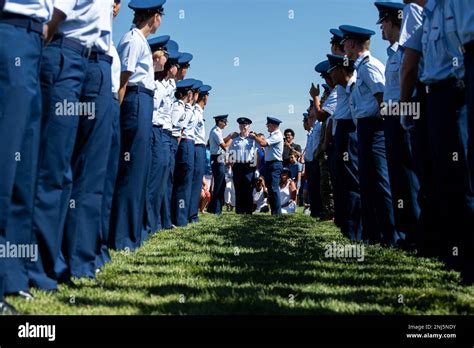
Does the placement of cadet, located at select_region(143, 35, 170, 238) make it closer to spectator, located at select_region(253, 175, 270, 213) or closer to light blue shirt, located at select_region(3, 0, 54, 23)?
light blue shirt, located at select_region(3, 0, 54, 23)

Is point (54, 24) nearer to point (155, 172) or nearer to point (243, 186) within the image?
point (155, 172)

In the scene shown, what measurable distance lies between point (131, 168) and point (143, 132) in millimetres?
412

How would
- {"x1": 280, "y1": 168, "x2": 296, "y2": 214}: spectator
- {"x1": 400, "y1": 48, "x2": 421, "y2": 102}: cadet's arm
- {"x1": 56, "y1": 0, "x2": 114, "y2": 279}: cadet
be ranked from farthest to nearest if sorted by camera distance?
{"x1": 280, "y1": 168, "x2": 296, "y2": 214}: spectator → {"x1": 400, "y1": 48, "x2": 421, "y2": 102}: cadet's arm → {"x1": 56, "y1": 0, "x2": 114, "y2": 279}: cadet

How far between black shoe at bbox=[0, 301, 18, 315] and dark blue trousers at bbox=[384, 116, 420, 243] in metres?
5.07

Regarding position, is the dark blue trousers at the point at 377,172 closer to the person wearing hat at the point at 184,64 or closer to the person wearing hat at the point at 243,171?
the person wearing hat at the point at 184,64

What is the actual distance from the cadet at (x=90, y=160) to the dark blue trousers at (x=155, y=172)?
4333mm

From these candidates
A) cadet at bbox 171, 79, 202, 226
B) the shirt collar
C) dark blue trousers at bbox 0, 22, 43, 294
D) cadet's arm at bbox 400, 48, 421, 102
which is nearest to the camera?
dark blue trousers at bbox 0, 22, 43, 294

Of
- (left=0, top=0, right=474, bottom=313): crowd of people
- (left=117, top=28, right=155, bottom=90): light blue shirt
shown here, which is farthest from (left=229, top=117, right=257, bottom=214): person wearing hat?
(left=117, top=28, right=155, bottom=90): light blue shirt

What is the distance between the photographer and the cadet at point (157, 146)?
9430 mm

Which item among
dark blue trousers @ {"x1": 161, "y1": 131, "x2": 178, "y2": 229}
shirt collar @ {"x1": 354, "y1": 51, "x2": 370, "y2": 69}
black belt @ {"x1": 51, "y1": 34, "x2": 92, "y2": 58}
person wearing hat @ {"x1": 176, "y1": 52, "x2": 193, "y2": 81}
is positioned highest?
person wearing hat @ {"x1": 176, "y1": 52, "x2": 193, "y2": 81}

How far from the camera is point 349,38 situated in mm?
9398

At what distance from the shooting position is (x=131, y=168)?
7562mm

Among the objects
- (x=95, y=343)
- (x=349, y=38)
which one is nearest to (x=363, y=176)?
(x=349, y=38)

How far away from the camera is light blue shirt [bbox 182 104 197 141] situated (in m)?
13.0
